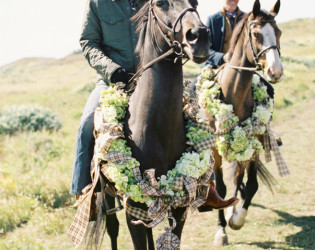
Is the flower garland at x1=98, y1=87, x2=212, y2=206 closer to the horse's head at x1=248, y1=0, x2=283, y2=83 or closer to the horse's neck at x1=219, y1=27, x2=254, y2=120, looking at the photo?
the horse's head at x1=248, y1=0, x2=283, y2=83

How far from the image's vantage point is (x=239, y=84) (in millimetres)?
5172

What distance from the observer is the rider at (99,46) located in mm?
3689

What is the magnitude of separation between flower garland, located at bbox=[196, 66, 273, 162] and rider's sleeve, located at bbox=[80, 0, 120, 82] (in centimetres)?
209

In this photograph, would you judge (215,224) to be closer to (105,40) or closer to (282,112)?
(105,40)

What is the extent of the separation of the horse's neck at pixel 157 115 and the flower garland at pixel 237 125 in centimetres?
204

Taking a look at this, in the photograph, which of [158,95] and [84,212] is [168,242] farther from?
[158,95]

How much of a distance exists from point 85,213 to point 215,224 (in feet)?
10.5

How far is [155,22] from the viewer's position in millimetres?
2986

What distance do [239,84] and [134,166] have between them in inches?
104

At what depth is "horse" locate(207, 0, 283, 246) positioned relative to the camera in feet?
15.2

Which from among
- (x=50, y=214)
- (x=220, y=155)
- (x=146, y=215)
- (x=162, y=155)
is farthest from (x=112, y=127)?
(x=50, y=214)

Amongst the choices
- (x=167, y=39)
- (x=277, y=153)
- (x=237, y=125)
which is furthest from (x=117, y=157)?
(x=277, y=153)

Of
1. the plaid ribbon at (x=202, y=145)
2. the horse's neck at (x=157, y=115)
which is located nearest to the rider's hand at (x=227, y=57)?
the plaid ribbon at (x=202, y=145)

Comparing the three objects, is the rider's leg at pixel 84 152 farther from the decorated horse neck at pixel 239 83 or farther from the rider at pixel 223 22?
the rider at pixel 223 22
